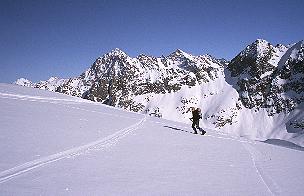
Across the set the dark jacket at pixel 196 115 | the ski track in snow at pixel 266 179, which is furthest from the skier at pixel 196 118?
the ski track in snow at pixel 266 179

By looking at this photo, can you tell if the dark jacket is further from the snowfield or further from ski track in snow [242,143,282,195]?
ski track in snow [242,143,282,195]

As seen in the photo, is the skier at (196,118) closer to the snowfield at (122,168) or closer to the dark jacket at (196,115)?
the dark jacket at (196,115)

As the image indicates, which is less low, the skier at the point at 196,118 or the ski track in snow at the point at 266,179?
the skier at the point at 196,118

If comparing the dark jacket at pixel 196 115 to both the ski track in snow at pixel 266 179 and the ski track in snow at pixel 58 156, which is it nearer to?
the ski track in snow at pixel 58 156

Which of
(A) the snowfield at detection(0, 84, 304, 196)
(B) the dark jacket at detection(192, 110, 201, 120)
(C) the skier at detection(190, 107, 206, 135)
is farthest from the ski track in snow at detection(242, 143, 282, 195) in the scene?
(B) the dark jacket at detection(192, 110, 201, 120)

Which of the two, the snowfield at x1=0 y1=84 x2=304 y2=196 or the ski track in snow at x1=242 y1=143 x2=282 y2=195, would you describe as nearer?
the snowfield at x1=0 y1=84 x2=304 y2=196

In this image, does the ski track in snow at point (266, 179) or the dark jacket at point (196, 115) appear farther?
the dark jacket at point (196, 115)

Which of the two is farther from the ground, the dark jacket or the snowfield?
the dark jacket

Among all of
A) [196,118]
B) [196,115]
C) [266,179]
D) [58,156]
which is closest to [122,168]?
[58,156]

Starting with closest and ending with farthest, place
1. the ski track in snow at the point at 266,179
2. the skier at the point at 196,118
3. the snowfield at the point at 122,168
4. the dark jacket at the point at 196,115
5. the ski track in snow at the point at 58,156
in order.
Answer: the snowfield at the point at 122,168 < the ski track in snow at the point at 58,156 < the ski track in snow at the point at 266,179 < the skier at the point at 196,118 < the dark jacket at the point at 196,115

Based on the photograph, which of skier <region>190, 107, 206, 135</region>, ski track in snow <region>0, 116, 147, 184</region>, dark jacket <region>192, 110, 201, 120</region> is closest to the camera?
ski track in snow <region>0, 116, 147, 184</region>

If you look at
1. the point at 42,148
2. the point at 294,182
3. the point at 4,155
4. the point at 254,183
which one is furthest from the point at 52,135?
the point at 294,182

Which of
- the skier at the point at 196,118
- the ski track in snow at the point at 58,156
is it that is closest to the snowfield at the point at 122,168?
the ski track in snow at the point at 58,156

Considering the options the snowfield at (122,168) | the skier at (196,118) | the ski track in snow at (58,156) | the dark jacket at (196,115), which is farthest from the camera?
the dark jacket at (196,115)
